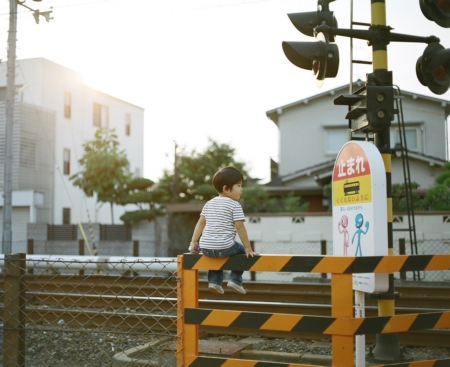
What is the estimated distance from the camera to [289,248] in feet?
57.7

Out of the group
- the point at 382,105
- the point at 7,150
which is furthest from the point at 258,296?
the point at 7,150

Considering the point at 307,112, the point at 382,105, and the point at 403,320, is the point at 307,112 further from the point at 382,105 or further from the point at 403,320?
the point at 403,320

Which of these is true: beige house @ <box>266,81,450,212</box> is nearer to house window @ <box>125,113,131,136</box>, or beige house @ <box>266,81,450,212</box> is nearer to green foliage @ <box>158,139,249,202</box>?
green foliage @ <box>158,139,249,202</box>

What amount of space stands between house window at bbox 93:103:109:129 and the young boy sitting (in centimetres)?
3227

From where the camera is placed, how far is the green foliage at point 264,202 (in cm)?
2351

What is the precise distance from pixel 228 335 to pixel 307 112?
21839mm

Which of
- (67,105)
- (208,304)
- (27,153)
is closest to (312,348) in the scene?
(208,304)

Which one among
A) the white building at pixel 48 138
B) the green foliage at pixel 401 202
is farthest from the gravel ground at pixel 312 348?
the white building at pixel 48 138

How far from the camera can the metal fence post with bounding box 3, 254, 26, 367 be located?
480 centimetres

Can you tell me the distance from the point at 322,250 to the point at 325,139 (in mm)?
14516

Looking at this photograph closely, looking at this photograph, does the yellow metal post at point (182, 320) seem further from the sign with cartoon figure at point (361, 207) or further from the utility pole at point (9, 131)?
the utility pole at point (9, 131)

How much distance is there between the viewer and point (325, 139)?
2800cm

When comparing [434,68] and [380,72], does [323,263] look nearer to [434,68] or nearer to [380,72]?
[380,72]

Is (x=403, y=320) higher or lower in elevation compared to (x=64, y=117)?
lower
